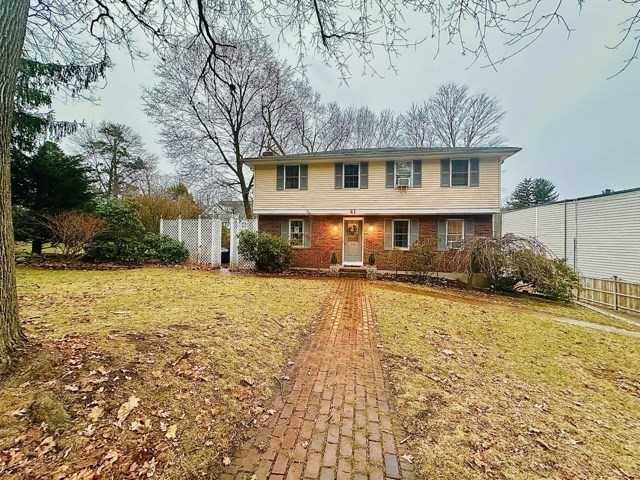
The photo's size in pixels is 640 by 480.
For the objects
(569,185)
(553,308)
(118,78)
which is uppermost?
(569,185)

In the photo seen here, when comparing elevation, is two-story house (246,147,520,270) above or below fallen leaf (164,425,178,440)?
above

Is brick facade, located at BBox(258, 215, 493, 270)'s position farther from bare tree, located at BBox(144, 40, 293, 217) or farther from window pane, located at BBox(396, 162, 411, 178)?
bare tree, located at BBox(144, 40, 293, 217)

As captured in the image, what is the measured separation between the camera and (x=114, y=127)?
2338 cm

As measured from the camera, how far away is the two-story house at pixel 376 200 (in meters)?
12.5

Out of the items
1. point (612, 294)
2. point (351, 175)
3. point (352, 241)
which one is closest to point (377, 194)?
point (351, 175)

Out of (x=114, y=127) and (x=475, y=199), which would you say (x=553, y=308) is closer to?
(x=475, y=199)

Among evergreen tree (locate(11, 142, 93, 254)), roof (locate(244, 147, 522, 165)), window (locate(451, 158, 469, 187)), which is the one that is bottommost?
evergreen tree (locate(11, 142, 93, 254))

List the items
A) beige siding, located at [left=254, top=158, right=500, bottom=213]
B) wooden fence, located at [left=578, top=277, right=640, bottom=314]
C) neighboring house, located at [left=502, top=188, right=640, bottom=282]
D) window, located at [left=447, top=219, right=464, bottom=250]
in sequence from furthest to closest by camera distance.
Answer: window, located at [left=447, top=219, right=464, bottom=250]
beige siding, located at [left=254, top=158, right=500, bottom=213]
neighboring house, located at [left=502, top=188, right=640, bottom=282]
wooden fence, located at [left=578, top=277, right=640, bottom=314]

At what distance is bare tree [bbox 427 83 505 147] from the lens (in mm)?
22797

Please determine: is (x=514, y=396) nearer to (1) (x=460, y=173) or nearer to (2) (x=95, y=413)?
(2) (x=95, y=413)

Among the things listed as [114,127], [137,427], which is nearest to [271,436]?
[137,427]

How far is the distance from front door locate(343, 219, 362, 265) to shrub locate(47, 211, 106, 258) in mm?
10737

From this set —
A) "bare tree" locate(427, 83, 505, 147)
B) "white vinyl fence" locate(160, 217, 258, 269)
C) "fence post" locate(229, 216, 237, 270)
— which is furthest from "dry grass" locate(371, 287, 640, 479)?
"bare tree" locate(427, 83, 505, 147)

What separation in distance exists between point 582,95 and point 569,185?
39018mm
